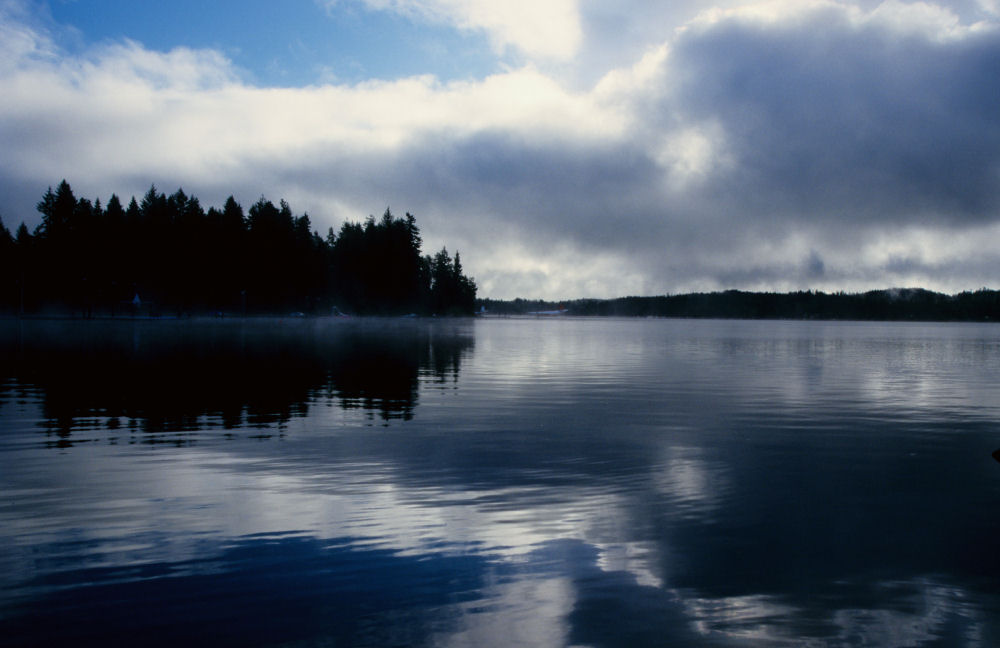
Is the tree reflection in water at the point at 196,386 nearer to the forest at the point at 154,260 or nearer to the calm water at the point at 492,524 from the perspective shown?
the calm water at the point at 492,524

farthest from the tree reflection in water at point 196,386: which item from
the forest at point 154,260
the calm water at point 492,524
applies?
the forest at point 154,260

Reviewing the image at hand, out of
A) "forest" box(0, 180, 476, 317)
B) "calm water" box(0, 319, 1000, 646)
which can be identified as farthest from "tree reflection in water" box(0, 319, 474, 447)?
"forest" box(0, 180, 476, 317)

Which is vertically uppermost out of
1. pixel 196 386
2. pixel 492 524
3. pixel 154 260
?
pixel 154 260

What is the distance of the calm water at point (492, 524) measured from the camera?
764cm

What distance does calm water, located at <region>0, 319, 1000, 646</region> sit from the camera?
7637 mm

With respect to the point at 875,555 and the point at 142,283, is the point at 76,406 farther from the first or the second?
the point at 142,283

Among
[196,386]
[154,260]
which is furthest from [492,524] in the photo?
[154,260]

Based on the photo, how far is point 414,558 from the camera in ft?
30.7

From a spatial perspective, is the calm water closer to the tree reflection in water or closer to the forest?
the tree reflection in water

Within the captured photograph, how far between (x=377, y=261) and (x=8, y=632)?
18470 cm

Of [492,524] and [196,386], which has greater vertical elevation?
[196,386]

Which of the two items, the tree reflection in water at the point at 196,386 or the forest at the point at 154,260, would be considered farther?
the forest at the point at 154,260

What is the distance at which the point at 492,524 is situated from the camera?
1085cm

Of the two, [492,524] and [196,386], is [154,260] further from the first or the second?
[492,524]
